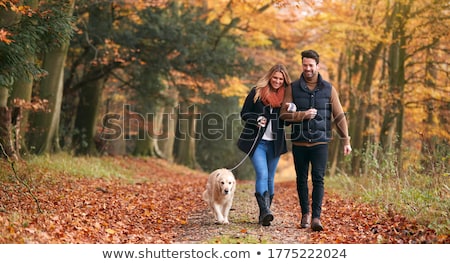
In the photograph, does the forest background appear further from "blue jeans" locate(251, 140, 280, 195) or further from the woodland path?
"blue jeans" locate(251, 140, 280, 195)

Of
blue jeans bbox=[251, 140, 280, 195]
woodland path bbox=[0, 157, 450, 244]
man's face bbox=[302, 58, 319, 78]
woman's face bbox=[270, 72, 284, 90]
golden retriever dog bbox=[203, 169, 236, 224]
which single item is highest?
man's face bbox=[302, 58, 319, 78]

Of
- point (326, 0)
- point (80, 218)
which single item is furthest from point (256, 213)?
point (326, 0)

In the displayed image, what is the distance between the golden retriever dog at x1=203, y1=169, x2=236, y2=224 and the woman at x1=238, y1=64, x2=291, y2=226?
15.3 inches

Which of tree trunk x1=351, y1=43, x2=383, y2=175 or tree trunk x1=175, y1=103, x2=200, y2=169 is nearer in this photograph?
tree trunk x1=351, y1=43, x2=383, y2=175

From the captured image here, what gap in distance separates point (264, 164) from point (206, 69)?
13.1 meters

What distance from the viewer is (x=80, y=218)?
7859 mm

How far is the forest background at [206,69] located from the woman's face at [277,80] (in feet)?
8.52

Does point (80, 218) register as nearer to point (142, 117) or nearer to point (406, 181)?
point (406, 181)

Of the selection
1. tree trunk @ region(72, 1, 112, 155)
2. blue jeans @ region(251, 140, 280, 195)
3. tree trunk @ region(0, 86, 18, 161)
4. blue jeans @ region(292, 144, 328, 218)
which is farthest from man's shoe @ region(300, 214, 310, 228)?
tree trunk @ region(72, 1, 112, 155)

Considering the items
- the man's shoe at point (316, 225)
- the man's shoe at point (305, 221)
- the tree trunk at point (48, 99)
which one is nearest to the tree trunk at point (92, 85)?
the tree trunk at point (48, 99)

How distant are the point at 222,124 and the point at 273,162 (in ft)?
72.1

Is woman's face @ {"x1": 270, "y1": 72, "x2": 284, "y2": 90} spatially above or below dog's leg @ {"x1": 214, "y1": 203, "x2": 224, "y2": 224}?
above

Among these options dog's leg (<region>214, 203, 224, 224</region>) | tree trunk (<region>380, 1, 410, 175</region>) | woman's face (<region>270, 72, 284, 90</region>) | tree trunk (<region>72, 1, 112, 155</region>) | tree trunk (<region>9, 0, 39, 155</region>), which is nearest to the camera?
woman's face (<region>270, 72, 284, 90</region>)

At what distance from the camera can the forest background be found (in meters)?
11.4
